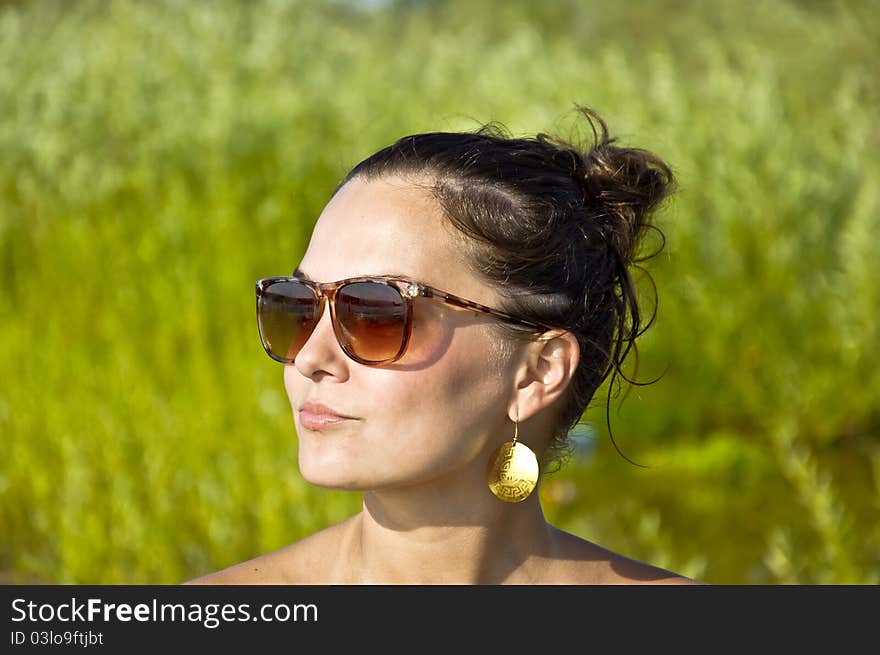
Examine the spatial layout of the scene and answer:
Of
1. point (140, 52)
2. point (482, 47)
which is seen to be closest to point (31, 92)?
point (140, 52)

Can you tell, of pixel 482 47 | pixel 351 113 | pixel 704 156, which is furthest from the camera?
pixel 482 47

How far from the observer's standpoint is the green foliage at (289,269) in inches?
177

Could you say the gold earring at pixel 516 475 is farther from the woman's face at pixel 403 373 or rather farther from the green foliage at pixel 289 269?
the green foliage at pixel 289 269

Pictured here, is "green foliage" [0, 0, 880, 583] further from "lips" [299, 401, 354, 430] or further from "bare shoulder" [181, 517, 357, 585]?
"lips" [299, 401, 354, 430]

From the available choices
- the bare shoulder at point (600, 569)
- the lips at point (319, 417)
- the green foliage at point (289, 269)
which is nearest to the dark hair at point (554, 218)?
the bare shoulder at point (600, 569)

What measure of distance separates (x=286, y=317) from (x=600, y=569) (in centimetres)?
69

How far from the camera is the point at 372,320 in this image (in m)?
1.81

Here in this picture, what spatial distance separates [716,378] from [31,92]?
483 centimetres

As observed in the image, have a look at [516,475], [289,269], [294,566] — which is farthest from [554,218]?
[289,269]

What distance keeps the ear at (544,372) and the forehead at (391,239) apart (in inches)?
6.2

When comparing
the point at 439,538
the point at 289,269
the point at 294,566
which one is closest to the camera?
the point at 439,538

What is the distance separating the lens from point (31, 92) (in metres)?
7.94

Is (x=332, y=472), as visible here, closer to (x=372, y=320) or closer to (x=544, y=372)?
(x=372, y=320)

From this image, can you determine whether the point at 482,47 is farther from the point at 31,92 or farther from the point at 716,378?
the point at 716,378
